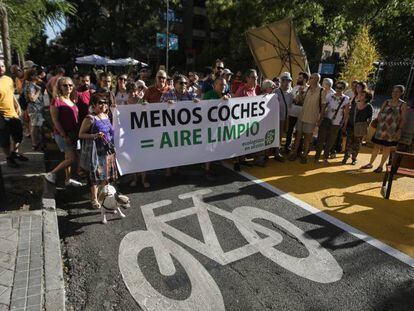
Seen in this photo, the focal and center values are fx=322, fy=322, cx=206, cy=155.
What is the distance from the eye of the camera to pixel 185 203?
16.5ft

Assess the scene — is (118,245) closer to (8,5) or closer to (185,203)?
(185,203)

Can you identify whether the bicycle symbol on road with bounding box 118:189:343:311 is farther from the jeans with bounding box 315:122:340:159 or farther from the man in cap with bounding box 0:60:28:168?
the jeans with bounding box 315:122:340:159

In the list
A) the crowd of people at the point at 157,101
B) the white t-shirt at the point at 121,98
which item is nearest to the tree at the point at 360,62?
the crowd of people at the point at 157,101

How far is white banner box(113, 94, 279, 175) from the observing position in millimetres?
5203

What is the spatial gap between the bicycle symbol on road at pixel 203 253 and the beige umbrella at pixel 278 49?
21.3 feet

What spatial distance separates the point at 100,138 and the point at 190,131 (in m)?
1.77

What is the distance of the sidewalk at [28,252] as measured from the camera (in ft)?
9.30

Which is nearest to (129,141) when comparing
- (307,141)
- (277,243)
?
(277,243)

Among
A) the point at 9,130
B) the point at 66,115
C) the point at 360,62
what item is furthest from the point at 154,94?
the point at 360,62

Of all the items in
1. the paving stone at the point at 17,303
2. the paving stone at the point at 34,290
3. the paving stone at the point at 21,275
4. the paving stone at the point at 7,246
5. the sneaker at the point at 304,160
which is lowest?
the paving stone at the point at 17,303

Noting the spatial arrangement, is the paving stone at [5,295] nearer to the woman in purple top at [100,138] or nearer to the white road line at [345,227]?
the woman in purple top at [100,138]

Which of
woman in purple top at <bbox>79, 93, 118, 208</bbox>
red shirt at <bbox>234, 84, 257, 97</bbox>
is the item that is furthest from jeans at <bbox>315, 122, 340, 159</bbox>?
woman in purple top at <bbox>79, 93, 118, 208</bbox>

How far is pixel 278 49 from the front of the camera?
33.1ft

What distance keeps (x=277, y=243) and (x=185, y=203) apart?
5.28ft
